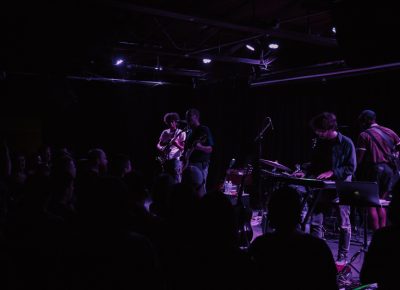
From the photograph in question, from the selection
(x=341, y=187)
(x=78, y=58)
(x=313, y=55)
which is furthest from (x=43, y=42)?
(x=313, y=55)

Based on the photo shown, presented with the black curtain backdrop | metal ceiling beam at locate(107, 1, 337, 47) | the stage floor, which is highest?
metal ceiling beam at locate(107, 1, 337, 47)

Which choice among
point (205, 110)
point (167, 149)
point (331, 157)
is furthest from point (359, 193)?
point (205, 110)

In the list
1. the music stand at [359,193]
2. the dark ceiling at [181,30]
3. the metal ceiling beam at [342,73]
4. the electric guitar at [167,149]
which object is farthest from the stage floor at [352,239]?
the metal ceiling beam at [342,73]

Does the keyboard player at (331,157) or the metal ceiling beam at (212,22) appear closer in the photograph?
the keyboard player at (331,157)

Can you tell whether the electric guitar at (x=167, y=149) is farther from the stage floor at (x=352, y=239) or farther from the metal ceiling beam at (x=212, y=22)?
the metal ceiling beam at (x=212, y=22)

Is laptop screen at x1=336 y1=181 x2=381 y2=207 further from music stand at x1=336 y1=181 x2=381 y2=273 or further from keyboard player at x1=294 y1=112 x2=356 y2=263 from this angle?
keyboard player at x1=294 y1=112 x2=356 y2=263

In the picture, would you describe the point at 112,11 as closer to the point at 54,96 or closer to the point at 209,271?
the point at 54,96

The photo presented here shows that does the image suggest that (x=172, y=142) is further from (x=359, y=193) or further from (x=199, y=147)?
(x=359, y=193)

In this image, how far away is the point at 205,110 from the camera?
459 inches

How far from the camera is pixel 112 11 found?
6281 mm

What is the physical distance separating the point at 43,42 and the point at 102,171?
68.6 inches

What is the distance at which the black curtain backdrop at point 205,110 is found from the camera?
26.3ft

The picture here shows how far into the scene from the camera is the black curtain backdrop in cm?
803

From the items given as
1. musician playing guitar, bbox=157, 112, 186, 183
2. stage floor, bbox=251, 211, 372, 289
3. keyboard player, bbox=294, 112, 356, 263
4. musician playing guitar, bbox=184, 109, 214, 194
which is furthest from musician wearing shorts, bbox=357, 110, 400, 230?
musician playing guitar, bbox=157, 112, 186, 183
